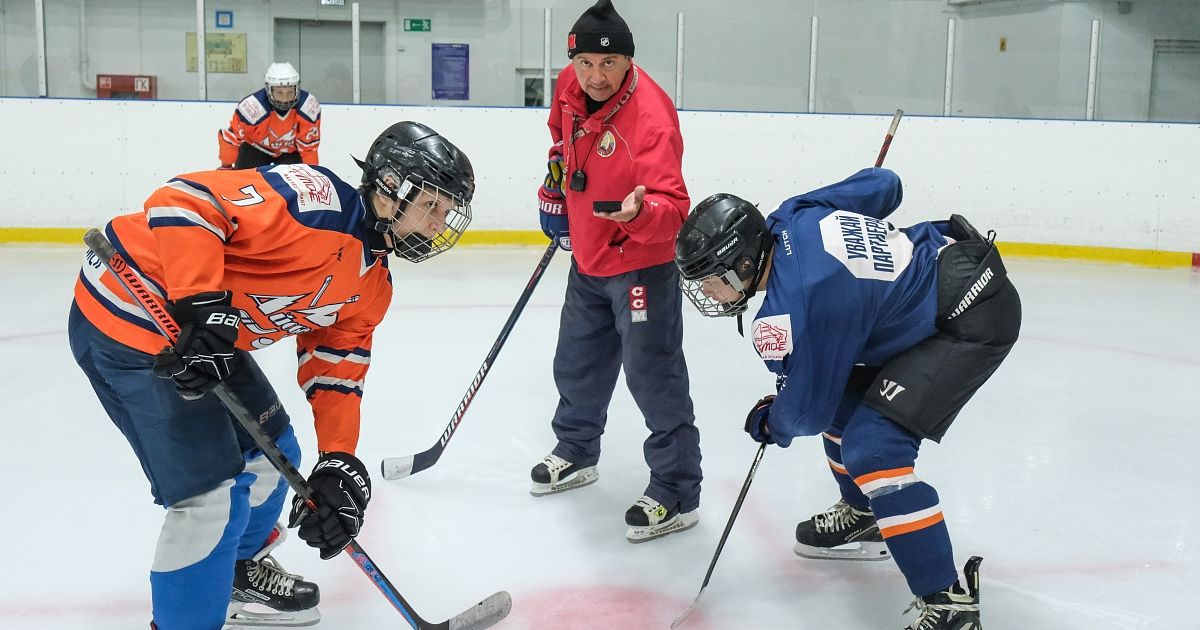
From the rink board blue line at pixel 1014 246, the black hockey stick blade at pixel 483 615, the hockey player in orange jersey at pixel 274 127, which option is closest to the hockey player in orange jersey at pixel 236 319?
the black hockey stick blade at pixel 483 615

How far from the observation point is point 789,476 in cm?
302

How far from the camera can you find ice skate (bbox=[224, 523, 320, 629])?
212 cm

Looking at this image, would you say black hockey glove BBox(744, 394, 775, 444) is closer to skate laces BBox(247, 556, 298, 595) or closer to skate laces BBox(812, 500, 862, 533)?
skate laces BBox(812, 500, 862, 533)

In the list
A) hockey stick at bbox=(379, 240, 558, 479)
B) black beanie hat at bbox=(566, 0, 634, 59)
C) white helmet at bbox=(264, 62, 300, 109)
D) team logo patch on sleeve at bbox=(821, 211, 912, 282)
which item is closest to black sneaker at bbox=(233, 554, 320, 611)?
hockey stick at bbox=(379, 240, 558, 479)

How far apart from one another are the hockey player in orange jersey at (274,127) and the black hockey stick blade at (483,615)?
462cm

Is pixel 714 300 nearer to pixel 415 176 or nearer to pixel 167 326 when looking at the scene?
pixel 415 176

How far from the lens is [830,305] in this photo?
196 cm

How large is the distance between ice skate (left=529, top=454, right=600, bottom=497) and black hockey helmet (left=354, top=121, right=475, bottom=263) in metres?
Answer: 1.15

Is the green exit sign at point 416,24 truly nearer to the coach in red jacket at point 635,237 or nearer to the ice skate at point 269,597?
the coach in red jacket at point 635,237

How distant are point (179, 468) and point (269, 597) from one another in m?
0.51

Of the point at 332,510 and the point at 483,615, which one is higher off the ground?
the point at 332,510

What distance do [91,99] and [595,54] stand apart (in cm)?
561

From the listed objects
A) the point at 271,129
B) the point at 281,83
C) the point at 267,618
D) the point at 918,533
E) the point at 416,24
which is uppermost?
the point at 416,24

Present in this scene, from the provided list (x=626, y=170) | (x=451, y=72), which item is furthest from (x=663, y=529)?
(x=451, y=72)
